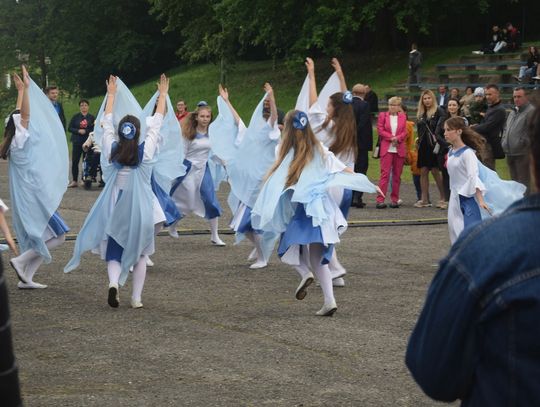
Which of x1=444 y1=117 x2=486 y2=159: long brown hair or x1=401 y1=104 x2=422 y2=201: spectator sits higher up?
x1=444 y1=117 x2=486 y2=159: long brown hair

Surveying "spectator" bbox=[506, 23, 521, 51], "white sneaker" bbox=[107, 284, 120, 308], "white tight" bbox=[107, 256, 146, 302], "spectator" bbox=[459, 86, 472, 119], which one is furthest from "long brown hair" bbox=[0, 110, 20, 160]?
"spectator" bbox=[506, 23, 521, 51]

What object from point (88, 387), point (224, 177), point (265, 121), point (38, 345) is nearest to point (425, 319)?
point (88, 387)

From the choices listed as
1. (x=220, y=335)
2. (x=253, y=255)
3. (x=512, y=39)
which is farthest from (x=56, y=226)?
(x=512, y=39)

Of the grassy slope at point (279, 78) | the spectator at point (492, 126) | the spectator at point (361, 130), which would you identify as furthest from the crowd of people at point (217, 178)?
the grassy slope at point (279, 78)

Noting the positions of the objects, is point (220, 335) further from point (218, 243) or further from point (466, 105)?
point (466, 105)

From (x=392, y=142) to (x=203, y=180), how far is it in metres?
5.39

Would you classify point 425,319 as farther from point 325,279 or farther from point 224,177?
point 224,177

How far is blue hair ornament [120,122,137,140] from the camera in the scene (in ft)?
30.9

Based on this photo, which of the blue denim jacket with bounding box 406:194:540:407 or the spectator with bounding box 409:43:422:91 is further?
the spectator with bounding box 409:43:422:91

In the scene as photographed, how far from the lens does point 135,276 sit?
9367mm

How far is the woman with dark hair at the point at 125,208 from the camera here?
372 inches

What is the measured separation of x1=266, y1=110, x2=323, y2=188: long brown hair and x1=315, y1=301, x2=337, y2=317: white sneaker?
106 centimetres

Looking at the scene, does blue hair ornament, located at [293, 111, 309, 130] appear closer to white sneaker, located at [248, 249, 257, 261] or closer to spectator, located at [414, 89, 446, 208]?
white sneaker, located at [248, 249, 257, 261]

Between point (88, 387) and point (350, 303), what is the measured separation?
11.2ft
